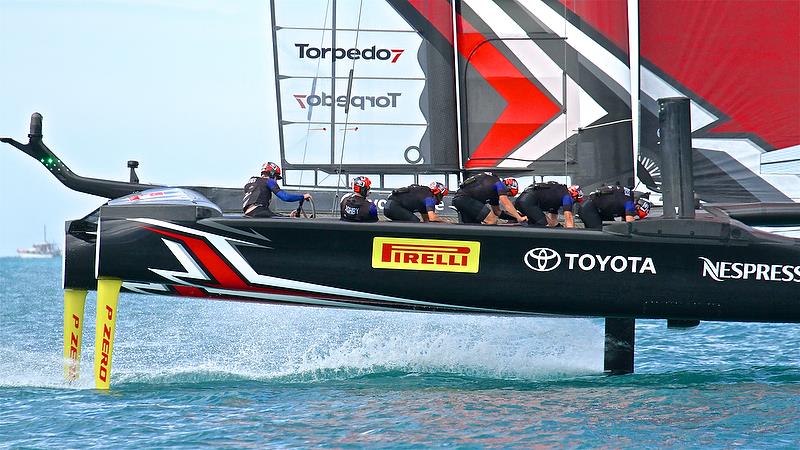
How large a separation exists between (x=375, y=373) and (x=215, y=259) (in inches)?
99.2

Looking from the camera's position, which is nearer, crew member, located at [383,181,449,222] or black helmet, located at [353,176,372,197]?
black helmet, located at [353,176,372,197]

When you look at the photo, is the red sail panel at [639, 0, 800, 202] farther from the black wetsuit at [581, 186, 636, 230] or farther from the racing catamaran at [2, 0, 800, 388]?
the black wetsuit at [581, 186, 636, 230]

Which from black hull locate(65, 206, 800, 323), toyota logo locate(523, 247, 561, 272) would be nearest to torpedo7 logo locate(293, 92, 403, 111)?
black hull locate(65, 206, 800, 323)

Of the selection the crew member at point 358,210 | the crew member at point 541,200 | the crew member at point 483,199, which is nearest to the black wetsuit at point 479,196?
the crew member at point 483,199

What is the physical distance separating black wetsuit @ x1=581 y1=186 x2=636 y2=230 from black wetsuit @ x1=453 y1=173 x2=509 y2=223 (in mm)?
755

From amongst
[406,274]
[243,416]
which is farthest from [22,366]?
[406,274]

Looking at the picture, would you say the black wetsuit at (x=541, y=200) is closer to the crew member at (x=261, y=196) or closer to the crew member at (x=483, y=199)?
the crew member at (x=483, y=199)

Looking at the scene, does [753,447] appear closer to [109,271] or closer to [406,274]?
[406,274]

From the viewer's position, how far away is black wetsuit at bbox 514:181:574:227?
10.4 metres

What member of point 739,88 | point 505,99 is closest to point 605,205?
point 505,99

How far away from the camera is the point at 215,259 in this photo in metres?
9.56

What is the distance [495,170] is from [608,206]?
2.22 meters

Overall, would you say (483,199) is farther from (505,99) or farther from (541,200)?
(505,99)

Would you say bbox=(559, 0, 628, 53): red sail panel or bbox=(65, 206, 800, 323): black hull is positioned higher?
bbox=(559, 0, 628, 53): red sail panel
